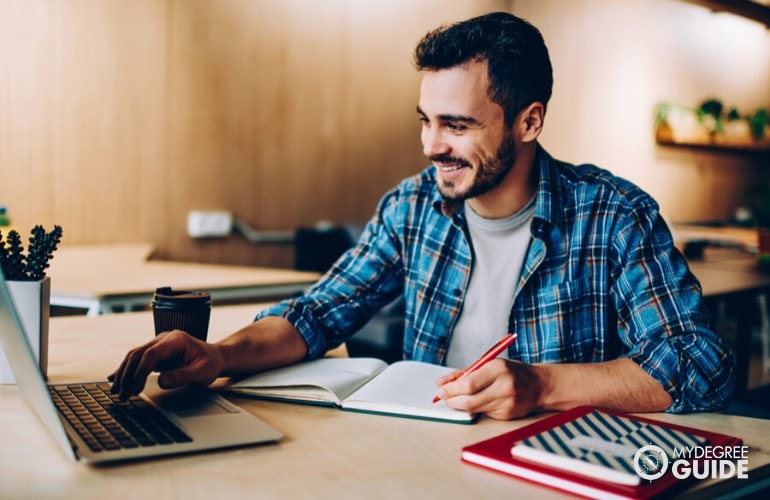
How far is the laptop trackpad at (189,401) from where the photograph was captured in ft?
3.39

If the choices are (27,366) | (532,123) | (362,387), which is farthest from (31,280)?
(532,123)

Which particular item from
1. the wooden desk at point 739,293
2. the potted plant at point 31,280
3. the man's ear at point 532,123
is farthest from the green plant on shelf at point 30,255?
the wooden desk at point 739,293

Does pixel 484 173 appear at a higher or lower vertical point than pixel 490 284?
higher

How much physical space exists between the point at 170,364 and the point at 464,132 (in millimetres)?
754

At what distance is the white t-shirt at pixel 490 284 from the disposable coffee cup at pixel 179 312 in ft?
2.00

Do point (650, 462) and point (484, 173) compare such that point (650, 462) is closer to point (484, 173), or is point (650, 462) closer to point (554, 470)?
point (554, 470)

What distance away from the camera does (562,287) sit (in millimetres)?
1517

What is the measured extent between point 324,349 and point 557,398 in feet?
1.69

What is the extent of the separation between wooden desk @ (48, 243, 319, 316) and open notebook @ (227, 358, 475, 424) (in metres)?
1.05

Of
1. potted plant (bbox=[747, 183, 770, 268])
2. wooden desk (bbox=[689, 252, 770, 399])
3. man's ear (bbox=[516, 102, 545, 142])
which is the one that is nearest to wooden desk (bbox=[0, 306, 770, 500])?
man's ear (bbox=[516, 102, 545, 142])

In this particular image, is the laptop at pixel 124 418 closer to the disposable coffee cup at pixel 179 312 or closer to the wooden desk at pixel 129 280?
the disposable coffee cup at pixel 179 312

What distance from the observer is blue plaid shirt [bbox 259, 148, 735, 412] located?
50.2 inches

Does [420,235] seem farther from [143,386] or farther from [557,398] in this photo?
[143,386]

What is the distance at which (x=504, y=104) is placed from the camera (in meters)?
1.56
